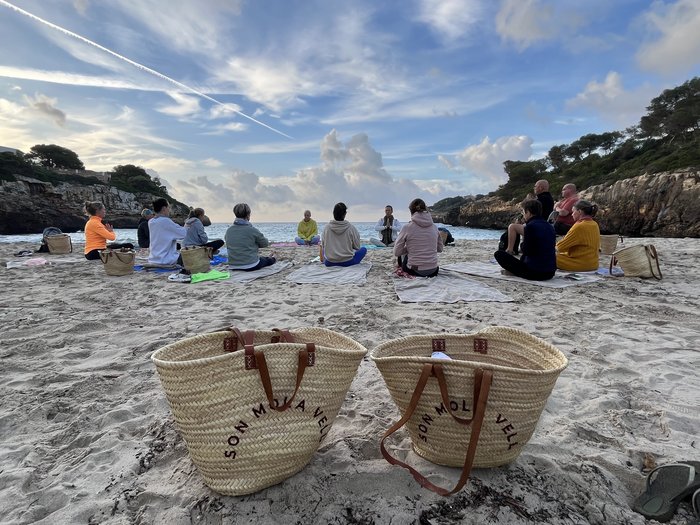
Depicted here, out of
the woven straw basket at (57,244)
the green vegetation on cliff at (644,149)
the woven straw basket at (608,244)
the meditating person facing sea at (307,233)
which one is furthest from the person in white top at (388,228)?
the green vegetation on cliff at (644,149)

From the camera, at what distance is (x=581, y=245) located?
6637 millimetres

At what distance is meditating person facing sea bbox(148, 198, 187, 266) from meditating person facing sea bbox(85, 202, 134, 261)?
0.93 meters

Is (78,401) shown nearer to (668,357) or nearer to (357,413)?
(357,413)

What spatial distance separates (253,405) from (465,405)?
3.03 feet

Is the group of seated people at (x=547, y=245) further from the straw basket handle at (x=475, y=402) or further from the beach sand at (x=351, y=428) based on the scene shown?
the straw basket handle at (x=475, y=402)

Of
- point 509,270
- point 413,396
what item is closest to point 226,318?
point 413,396

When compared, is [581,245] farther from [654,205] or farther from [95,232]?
[654,205]

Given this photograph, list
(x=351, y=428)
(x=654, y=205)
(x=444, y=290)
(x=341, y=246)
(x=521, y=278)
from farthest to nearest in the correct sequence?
(x=654, y=205) < (x=341, y=246) < (x=521, y=278) < (x=444, y=290) < (x=351, y=428)

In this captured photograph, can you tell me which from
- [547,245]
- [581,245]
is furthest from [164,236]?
[581,245]

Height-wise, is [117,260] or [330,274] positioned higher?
[117,260]

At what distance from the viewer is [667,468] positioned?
63.2 inches

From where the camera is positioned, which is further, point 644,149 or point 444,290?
point 644,149

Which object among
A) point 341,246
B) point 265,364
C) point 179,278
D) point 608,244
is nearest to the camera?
point 265,364

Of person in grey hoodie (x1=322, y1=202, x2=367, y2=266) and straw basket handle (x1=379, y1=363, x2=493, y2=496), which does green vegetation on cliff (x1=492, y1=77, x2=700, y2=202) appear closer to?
person in grey hoodie (x1=322, y1=202, x2=367, y2=266)
